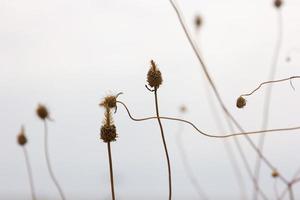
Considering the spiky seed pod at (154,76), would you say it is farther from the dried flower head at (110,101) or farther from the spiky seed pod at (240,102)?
the spiky seed pod at (240,102)

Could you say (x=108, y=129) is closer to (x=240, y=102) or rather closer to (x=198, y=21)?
(x=240, y=102)

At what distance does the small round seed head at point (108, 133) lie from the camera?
2.37 m

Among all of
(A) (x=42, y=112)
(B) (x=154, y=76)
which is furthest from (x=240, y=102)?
(A) (x=42, y=112)

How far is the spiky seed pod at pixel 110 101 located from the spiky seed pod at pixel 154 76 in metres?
0.16

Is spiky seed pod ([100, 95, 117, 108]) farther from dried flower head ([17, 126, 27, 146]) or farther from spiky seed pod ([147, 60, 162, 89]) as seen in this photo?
dried flower head ([17, 126, 27, 146])

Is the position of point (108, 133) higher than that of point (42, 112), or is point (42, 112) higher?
point (42, 112)

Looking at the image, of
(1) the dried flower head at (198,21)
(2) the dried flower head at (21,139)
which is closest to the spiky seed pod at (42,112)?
(2) the dried flower head at (21,139)

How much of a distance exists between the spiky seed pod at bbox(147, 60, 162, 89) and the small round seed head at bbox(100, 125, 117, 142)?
0.25 m

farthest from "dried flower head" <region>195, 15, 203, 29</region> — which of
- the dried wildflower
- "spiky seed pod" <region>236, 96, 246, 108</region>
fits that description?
the dried wildflower

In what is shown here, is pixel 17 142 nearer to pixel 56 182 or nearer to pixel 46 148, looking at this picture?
pixel 46 148

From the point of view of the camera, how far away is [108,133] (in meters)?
2.38

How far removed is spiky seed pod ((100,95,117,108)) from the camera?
245 centimetres

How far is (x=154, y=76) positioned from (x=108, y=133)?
1.01ft

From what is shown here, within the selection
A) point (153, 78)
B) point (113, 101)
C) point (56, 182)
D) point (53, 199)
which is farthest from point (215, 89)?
point (53, 199)
